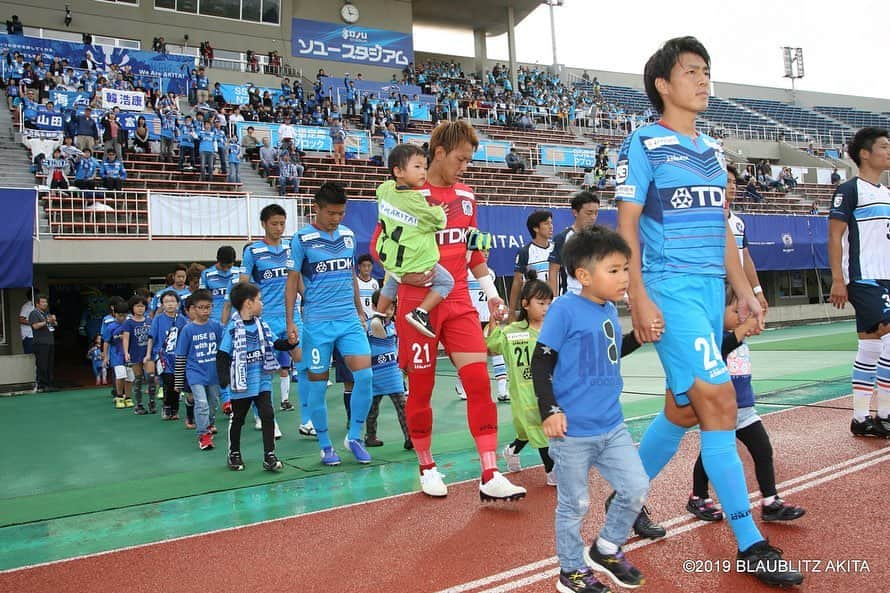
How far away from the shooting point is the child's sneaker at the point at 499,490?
13.6 feet

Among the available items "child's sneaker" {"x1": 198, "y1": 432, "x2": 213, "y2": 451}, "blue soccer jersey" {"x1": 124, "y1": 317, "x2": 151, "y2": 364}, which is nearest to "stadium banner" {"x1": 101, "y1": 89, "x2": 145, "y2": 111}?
"blue soccer jersey" {"x1": 124, "y1": 317, "x2": 151, "y2": 364}

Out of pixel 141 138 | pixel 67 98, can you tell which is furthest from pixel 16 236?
pixel 67 98

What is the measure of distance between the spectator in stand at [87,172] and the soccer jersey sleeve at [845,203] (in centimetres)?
1423

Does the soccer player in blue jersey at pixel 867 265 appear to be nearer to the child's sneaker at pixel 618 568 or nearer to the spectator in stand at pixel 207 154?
the child's sneaker at pixel 618 568

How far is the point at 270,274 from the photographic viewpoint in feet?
25.2

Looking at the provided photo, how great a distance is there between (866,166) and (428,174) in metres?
3.52

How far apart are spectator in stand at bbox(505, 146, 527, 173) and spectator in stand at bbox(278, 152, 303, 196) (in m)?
9.18

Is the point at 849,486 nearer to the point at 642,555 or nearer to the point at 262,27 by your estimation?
the point at 642,555

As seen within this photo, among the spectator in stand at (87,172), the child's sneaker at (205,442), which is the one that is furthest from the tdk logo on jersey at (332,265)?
the spectator in stand at (87,172)

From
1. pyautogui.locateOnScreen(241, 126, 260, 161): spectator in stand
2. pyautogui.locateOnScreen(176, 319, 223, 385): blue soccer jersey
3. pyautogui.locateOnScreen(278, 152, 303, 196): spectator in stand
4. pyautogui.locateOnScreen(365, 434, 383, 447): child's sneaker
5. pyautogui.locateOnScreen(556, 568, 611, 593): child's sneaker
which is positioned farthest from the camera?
pyautogui.locateOnScreen(241, 126, 260, 161): spectator in stand

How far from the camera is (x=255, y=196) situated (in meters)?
15.8

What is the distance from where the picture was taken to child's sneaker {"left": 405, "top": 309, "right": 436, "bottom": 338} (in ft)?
14.3

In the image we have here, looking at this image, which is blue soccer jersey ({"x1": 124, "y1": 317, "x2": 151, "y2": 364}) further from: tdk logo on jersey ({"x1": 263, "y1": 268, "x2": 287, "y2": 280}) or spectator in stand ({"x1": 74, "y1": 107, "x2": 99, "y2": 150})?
spectator in stand ({"x1": 74, "y1": 107, "x2": 99, "y2": 150})

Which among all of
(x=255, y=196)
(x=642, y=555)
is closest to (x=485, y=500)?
(x=642, y=555)
